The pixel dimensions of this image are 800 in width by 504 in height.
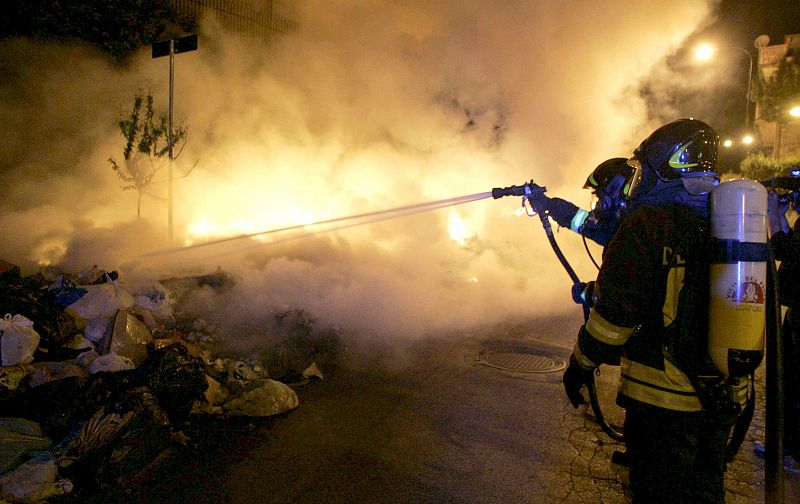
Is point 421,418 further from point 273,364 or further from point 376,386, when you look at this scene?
point 273,364

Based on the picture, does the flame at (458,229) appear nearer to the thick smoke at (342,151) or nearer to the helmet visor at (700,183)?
the thick smoke at (342,151)

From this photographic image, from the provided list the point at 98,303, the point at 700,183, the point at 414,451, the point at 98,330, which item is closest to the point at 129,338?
the point at 98,330

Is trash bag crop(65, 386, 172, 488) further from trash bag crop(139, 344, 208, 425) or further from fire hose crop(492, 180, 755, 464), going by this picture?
fire hose crop(492, 180, 755, 464)

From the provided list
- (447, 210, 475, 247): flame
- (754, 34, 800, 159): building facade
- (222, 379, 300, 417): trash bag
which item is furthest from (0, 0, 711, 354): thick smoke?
(754, 34, 800, 159): building facade

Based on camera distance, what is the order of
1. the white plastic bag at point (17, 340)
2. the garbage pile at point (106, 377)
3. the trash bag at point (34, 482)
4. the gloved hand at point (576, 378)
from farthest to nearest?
1. the white plastic bag at point (17, 340)
2. the garbage pile at point (106, 377)
3. the trash bag at point (34, 482)
4. the gloved hand at point (576, 378)

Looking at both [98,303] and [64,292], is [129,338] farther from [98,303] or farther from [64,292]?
[64,292]

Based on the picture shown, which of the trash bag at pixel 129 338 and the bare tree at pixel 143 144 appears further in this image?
the bare tree at pixel 143 144

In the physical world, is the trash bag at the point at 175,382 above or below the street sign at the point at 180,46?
below

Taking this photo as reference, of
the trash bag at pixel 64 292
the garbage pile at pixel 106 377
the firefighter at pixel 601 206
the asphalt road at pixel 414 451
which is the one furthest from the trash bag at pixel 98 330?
the firefighter at pixel 601 206

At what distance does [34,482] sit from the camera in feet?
8.02

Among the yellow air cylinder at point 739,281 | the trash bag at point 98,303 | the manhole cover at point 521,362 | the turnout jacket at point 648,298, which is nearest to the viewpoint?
the yellow air cylinder at point 739,281

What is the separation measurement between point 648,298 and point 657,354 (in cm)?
20

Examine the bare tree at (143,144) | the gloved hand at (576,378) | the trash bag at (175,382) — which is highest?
the bare tree at (143,144)

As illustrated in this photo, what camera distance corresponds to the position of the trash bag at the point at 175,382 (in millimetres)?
3268
